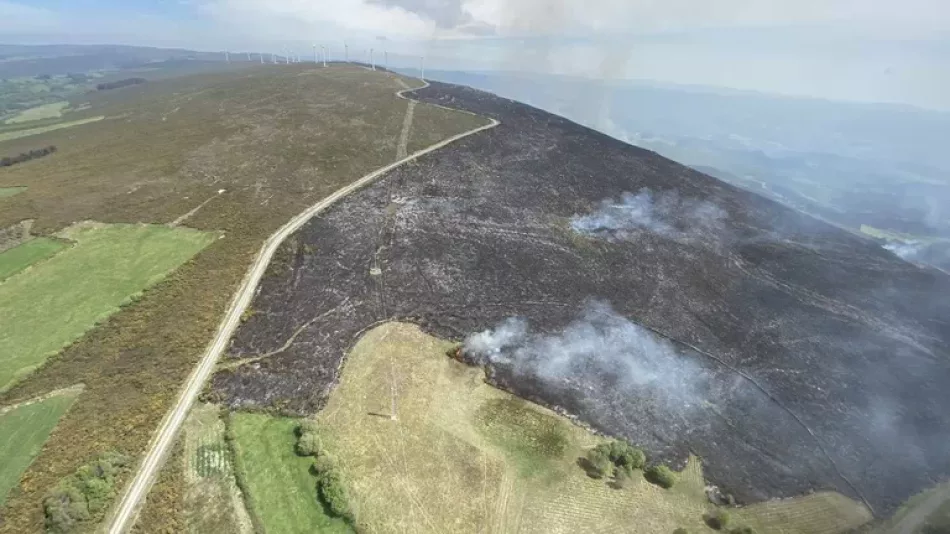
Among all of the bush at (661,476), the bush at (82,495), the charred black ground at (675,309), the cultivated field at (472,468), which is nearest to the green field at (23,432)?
the bush at (82,495)

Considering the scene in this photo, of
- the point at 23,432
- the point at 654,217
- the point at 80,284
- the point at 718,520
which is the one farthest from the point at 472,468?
the point at 654,217

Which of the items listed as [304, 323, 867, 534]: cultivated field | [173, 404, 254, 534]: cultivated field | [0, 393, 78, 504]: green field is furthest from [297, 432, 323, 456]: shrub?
[0, 393, 78, 504]: green field

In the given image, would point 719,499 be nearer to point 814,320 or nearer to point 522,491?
point 522,491

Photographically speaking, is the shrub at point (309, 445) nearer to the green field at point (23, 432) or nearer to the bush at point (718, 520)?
the green field at point (23, 432)

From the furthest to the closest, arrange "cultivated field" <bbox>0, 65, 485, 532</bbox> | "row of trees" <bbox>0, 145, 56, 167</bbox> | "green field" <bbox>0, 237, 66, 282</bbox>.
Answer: "row of trees" <bbox>0, 145, 56, 167</bbox> < "green field" <bbox>0, 237, 66, 282</bbox> < "cultivated field" <bbox>0, 65, 485, 532</bbox>

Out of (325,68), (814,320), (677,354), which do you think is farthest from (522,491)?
(325,68)

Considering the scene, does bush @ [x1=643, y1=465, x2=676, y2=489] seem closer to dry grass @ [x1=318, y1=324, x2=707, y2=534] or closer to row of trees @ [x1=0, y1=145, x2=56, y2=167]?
dry grass @ [x1=318, y1=324, x2=707, y2=534]

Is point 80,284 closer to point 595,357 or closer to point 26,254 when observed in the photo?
point 26,254

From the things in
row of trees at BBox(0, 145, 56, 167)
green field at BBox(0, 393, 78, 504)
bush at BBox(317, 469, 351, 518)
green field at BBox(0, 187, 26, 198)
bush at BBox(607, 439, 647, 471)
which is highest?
row of trees at BBox(0, 145, 56, 167)
